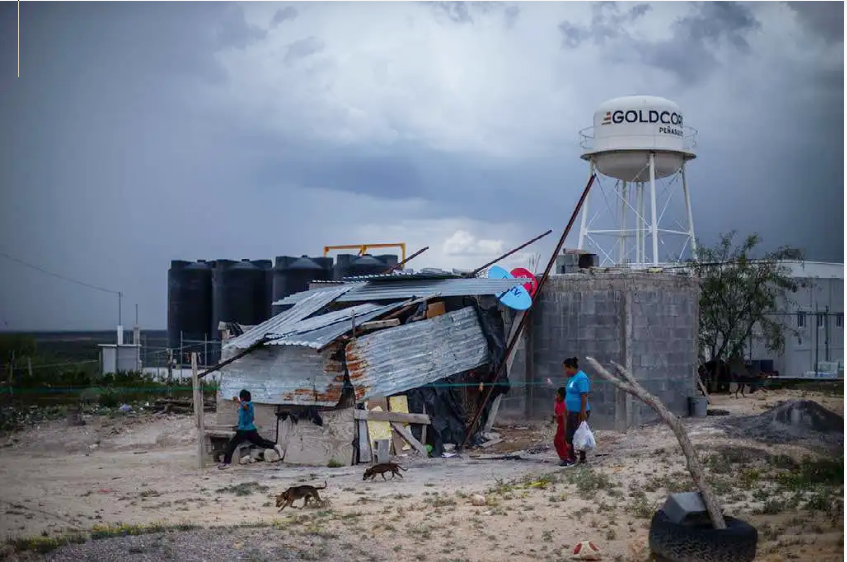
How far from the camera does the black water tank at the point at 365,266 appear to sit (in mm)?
29688

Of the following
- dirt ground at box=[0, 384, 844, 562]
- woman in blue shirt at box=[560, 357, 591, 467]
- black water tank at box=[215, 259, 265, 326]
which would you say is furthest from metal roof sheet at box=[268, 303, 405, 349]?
black water tank at box=[215, 259, 265, 326]

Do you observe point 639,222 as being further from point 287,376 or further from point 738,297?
point 287,376

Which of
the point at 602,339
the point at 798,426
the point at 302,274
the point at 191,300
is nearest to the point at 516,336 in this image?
the point at 602,339

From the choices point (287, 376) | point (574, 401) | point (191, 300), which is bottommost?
point (574, 401)

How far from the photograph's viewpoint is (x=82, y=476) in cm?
1390

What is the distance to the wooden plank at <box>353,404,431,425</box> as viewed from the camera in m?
14.3

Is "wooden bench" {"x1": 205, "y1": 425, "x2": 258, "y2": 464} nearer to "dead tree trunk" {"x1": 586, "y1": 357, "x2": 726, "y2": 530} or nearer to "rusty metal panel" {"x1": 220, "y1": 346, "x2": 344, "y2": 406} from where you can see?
"rusty metal panel" {"x1": 220, "y1": 346, "x2": 344, "y2": 406}

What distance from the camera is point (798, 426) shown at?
1459cm

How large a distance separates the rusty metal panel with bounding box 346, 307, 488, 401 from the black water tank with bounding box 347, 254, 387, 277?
44.2 feet

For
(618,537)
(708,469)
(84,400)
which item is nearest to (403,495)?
(618,537)

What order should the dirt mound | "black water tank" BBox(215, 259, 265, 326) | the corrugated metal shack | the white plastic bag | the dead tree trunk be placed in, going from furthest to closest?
"black water tank" BBox(215, 259, 265, 326)
the corrugated metal shack
the dirt mound
the white plastic bag
the dead tree trunk

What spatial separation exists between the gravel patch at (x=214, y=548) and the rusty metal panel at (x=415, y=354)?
529 centimetres

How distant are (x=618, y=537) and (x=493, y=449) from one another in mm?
6320

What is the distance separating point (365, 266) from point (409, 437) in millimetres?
15424
